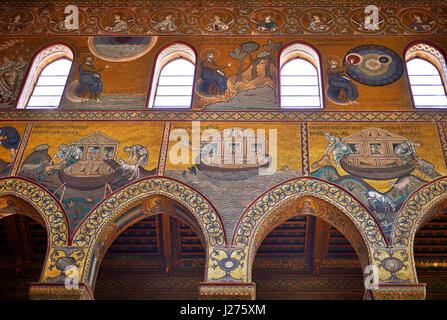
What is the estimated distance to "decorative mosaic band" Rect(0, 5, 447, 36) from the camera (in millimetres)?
12430

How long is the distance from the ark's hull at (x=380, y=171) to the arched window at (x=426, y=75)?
1.70m

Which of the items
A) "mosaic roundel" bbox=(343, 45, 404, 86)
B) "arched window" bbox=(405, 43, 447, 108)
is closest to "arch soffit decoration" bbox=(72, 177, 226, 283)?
"mosaic roundel" bbox=(343, 45, 404, 86)

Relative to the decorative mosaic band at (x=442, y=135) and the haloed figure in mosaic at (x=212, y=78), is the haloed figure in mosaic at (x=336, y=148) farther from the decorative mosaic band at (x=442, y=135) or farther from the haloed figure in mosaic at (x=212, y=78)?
the haloed figure in mosaic at (x=212, y=78)

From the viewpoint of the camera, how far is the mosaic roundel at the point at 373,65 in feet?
37.8

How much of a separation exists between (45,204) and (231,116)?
143 inches

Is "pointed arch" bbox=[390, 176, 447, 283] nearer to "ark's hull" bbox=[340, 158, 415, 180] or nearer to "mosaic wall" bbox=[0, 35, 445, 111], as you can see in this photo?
"ark's hull" bbox=[340, 158, 415, 180]

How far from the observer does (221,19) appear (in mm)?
12688

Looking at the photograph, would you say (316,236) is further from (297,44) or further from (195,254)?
(297,44)

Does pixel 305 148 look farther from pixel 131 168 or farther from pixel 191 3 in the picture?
pixel 191 3

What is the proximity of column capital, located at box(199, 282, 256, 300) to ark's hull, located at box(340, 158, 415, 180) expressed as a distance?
8.92ft

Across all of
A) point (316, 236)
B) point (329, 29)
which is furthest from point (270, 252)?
point (329, 29)

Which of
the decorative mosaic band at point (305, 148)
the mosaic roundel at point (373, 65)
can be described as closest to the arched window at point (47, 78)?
the decorative mosaic band at point (305, 148)

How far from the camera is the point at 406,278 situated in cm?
876

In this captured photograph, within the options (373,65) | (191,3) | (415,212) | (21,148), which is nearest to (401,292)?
(415,212)
